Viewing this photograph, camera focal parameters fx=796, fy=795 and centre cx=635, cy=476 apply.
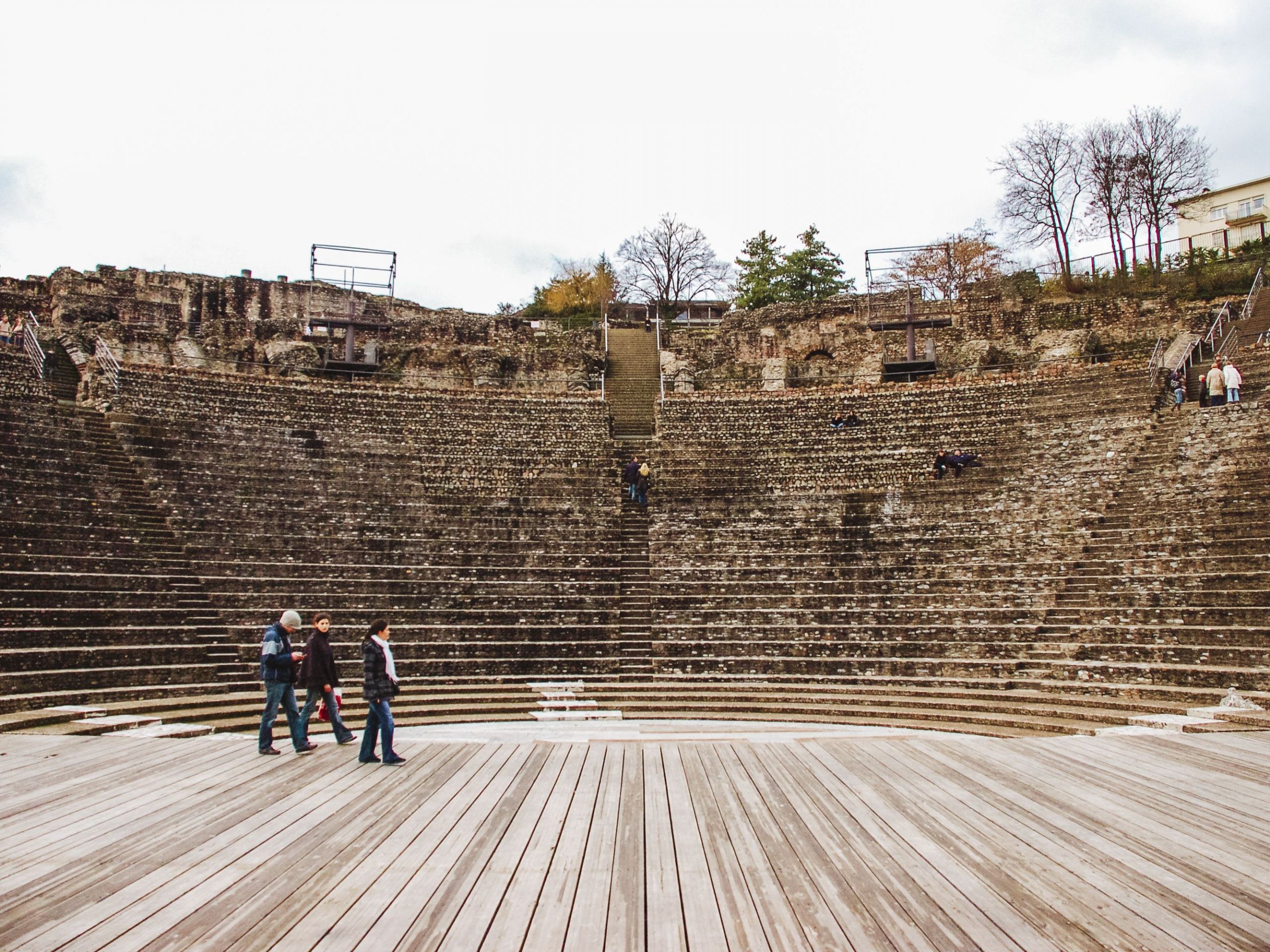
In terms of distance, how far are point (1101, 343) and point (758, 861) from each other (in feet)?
75.7

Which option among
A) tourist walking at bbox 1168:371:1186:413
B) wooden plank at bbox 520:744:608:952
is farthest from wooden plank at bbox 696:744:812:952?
tourist walking at bbox 1168:371:1186:413

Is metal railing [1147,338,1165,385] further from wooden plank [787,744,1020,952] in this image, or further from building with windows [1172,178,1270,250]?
building with windows [1172,178,1270,250]

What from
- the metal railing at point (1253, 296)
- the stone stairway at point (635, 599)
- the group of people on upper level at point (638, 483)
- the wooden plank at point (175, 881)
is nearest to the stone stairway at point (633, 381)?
the group of people on upper level at point (638, 483)

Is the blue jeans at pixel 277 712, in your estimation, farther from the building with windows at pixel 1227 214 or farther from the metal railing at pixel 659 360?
the building with windows at pixel 1227 214

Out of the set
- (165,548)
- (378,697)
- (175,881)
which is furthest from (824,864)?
(165,548)

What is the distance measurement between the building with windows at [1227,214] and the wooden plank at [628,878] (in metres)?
38.9

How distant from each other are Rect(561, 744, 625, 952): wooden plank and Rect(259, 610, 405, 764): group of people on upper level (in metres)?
1.85

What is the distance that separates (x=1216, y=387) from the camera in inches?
556

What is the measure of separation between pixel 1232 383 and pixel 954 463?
15.6 feet

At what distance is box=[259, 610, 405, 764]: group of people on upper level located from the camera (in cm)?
598

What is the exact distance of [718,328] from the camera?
86.0ft

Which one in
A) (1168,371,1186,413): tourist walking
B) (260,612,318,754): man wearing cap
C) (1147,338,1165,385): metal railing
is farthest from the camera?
(1147,338,1165,385): metal railing

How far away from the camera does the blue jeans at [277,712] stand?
6.11 meters

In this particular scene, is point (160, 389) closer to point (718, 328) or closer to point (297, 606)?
point (297, 606)
